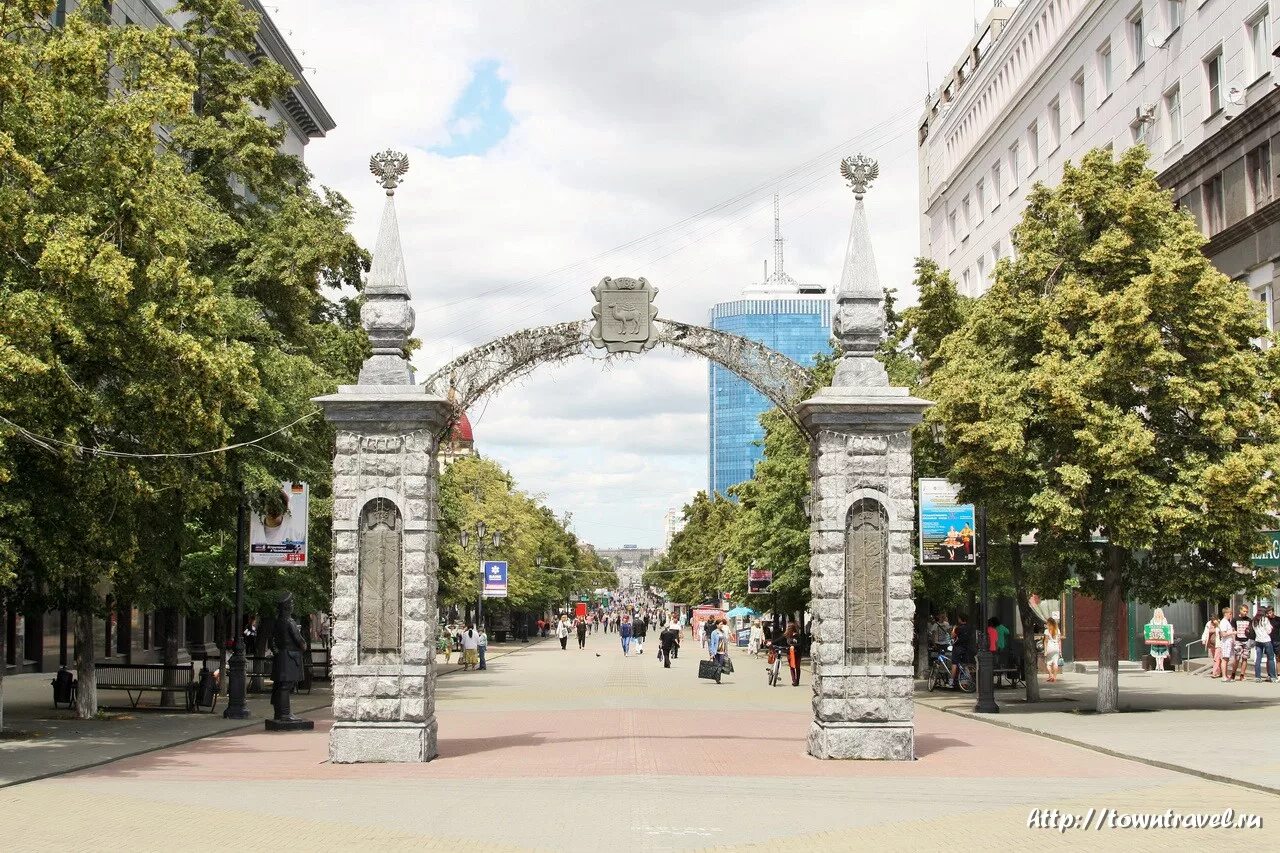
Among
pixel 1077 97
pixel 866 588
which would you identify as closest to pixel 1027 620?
pixel 866 588

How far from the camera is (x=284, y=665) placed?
22531 millimetres

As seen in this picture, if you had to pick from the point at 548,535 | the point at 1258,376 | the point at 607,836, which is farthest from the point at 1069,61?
the point at 548,535

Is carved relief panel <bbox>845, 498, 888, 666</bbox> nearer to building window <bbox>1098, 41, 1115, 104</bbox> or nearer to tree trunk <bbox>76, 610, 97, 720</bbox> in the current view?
tree trunk <bbox>76, 610, 97, 720</bbox>

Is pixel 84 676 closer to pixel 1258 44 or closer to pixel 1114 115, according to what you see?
pixel 1258 44

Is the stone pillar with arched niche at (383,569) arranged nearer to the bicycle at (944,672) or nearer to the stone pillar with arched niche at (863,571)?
the stone pillar with arched niche at (863,571)

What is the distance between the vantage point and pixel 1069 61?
45625mm

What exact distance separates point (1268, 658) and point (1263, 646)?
0.52 meters

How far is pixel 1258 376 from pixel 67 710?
21.9 meters

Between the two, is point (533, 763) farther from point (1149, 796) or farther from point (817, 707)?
point (1149, 796)

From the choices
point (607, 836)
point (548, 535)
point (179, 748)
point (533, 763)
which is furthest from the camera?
point (548, 535)

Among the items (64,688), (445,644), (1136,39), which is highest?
(1136,39)

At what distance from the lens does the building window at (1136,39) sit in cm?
4041

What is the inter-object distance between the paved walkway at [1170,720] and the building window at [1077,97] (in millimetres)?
18314

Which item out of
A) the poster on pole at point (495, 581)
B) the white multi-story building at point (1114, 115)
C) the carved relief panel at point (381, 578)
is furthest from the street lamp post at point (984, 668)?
the poster on pole at point (495, 581)
